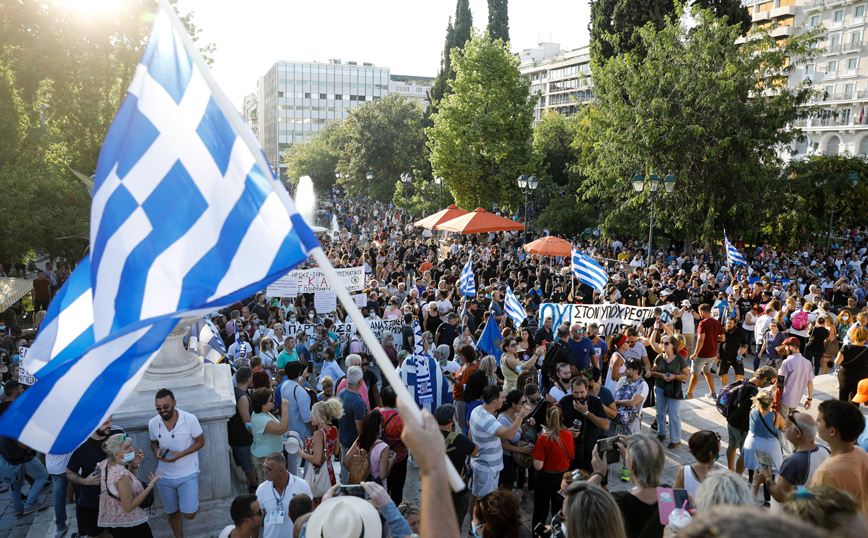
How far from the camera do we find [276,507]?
459 centimetres

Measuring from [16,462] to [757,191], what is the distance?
24238mm

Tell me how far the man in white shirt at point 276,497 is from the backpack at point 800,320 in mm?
10198

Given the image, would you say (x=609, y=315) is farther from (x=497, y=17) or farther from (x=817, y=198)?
(x=497, y=17)

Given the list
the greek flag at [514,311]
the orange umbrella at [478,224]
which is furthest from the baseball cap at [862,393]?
the orange umbrella at [478,224]

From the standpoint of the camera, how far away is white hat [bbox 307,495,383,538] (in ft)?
10.8

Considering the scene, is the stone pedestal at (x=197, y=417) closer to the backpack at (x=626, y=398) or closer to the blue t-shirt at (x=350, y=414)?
the blue t-shirt at (x=350, y=414)

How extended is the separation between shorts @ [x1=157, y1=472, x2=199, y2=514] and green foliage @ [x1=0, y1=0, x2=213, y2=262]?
14.1 metres

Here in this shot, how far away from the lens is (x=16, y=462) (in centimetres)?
676

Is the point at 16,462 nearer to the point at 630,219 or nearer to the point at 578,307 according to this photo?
the point at 578,307

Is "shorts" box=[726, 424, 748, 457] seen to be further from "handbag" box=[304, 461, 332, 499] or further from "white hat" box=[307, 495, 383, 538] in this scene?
"white hat" box=[307, 495, 383, 538]

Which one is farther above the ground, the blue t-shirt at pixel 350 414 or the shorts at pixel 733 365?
the blue t-shirt at pixel 350 414

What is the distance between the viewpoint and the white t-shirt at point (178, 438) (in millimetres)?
5449

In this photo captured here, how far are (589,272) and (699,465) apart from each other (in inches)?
314

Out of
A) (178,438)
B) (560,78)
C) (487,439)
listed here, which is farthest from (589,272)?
(560,78)
